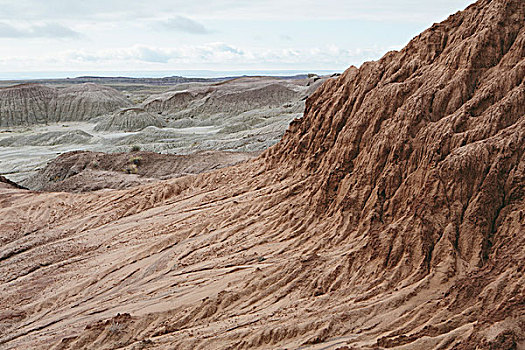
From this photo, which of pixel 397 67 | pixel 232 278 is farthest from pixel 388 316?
pixel 397 67

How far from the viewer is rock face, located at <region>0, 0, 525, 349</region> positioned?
7211 millimetres

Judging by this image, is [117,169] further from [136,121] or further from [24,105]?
[24,105]

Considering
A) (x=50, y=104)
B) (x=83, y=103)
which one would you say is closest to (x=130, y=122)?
(x=83, y=103)

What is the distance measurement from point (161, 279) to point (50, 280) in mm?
3376

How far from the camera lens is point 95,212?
1636 centimetres

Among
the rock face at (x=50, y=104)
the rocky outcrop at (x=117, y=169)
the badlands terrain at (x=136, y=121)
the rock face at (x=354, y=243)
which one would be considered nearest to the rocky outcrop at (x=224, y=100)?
the badlands terrain at (x=136, y=121)

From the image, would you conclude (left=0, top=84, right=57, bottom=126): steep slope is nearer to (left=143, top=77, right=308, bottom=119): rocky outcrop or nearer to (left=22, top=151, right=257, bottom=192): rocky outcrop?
(left=143, top=77, right=308, bottom=119): rocky outcrop

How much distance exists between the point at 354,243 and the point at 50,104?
6922cm

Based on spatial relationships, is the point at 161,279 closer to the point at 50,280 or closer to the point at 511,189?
the point at 50,280

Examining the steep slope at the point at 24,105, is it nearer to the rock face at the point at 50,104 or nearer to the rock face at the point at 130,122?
the rock face at the point at 50,104

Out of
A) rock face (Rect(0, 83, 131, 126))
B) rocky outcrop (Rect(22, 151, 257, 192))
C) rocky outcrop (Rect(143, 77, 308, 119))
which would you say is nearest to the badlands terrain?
rock face (Rect(0, 83, 131, 126))

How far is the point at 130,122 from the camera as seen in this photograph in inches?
2080

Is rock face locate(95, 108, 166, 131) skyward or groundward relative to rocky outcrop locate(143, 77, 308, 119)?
groundward

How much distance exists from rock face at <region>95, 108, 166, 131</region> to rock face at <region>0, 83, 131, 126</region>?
16775 mm
